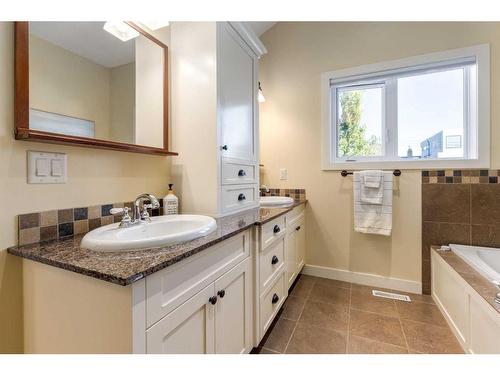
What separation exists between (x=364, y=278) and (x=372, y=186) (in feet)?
2.80

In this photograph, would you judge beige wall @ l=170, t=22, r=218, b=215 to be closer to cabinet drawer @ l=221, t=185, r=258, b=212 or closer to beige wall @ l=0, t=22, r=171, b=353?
cabinet drawer @ l=221, t=185, r=258, b=212

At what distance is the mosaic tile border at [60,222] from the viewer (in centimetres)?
78

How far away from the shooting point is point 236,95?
1.50m

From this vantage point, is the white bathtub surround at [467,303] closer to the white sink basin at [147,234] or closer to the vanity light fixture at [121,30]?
the white sink basin at [147,234]

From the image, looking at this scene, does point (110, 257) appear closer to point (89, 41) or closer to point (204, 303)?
point (204, 303)

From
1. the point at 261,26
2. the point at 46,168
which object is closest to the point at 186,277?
the point at 46,168

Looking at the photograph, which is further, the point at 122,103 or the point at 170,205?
the point at 170,205

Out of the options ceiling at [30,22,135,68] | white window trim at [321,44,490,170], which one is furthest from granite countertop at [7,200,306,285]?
white window trim at [321,44,490,170]

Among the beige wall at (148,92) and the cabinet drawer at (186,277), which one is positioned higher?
the beige wall at (148,92)

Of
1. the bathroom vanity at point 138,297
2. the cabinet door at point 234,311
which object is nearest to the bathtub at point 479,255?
the cabinet door at point 234,311

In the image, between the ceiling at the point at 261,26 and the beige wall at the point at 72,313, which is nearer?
the beige wall at the point at 72,313

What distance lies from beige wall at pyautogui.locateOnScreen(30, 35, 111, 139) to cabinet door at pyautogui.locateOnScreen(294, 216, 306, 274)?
62.0 inches

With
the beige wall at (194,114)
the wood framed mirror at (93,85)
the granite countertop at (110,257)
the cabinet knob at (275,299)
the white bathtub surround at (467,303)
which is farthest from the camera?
the cabinet knob at (275,299)
